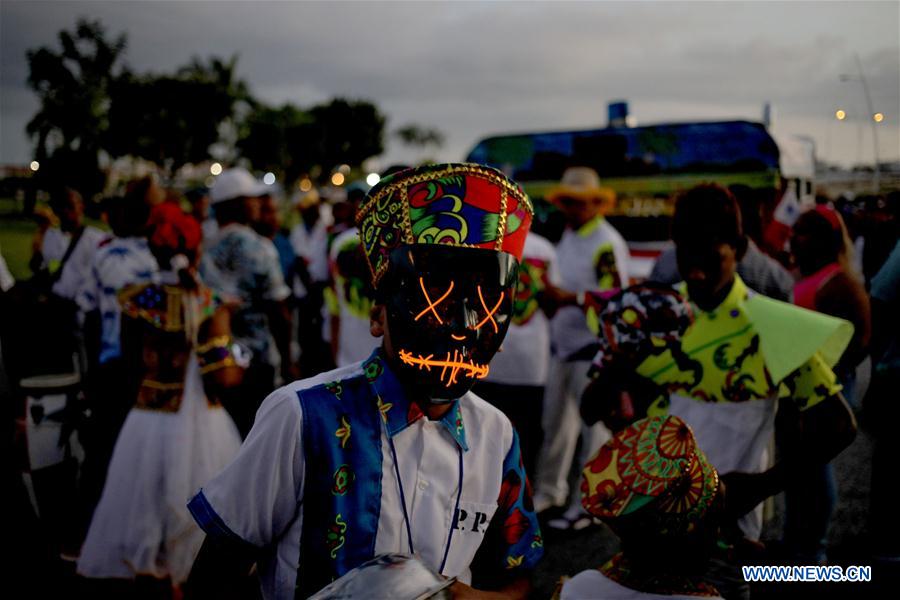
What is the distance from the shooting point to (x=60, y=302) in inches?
240

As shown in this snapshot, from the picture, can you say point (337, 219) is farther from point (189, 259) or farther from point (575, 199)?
point (189, 259)

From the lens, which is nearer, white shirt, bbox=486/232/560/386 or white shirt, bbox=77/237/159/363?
white shirt, bbox=77/237/159/363

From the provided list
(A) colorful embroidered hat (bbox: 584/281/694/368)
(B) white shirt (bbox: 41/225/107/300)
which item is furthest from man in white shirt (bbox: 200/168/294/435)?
(A) colorful embroidered hat (bbox: 584/281/694/368)

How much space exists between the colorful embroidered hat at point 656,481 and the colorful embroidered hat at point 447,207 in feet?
2.42

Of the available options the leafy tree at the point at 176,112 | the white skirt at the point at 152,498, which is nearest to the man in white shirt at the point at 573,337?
the white skirt at the point at 152,498

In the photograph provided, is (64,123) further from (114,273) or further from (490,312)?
(490,312)

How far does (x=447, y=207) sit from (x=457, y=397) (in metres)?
0.42

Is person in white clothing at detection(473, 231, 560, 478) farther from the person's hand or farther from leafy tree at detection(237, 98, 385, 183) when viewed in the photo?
leafy tree at detection(237, 98, 385, 183)

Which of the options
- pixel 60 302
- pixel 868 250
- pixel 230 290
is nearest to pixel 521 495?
pixel 230 290

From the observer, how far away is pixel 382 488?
152 cm

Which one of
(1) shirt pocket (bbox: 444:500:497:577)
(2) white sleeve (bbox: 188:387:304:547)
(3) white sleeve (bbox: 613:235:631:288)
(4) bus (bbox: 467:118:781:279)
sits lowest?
(1) shirt pocket (bbox: 444:500:497:577)

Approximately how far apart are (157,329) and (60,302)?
3.16 metres

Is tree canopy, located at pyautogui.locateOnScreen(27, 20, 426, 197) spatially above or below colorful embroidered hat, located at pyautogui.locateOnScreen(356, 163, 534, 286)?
above

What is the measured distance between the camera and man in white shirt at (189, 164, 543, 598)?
57.9 inches
